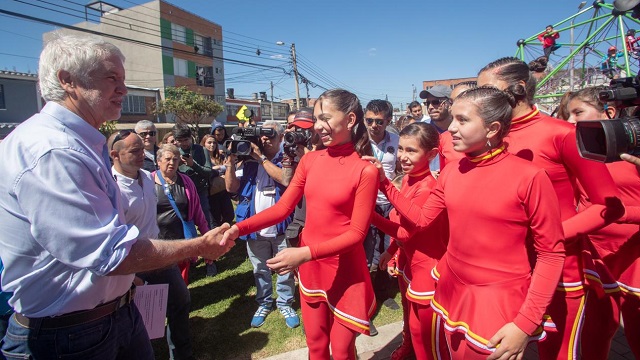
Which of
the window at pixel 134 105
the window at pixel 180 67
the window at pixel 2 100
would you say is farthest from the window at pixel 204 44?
→ the window at pixel 2 100

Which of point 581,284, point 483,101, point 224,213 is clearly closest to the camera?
point 483,101

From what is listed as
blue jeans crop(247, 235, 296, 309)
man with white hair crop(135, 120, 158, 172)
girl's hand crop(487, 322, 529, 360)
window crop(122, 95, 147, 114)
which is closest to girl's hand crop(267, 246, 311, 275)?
girl's hand crop(487, 322, 529, 360)

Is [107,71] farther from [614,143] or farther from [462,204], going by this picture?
[614,143]

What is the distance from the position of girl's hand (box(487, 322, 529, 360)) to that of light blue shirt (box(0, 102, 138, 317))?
1.57m

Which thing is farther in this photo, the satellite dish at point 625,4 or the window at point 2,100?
the window at point 2,100

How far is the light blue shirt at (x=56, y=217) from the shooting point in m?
1.36

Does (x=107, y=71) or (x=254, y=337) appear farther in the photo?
(x=254, y=337)

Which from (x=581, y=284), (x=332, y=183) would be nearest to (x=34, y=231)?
(x=332, y=183)

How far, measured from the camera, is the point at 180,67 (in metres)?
36.1

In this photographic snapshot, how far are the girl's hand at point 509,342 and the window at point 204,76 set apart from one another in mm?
40319

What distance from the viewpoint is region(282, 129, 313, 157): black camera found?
10.6ft

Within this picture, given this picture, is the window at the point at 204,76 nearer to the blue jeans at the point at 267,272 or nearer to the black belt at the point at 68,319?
the blue jeans at the point at 267,272

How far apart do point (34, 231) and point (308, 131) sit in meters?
2.30

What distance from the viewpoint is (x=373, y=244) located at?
4473mm
